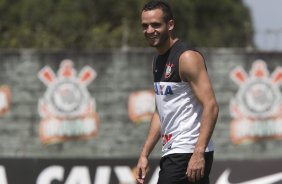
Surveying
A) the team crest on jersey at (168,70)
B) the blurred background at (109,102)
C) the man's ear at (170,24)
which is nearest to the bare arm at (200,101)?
the team crest on jersey at (168,70)

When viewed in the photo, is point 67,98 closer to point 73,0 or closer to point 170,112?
point 170,112

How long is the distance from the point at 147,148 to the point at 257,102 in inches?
267

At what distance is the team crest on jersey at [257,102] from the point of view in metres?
11.7

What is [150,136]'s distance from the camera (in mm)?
5223

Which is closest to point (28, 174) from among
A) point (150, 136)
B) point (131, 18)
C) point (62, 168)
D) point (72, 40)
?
point (62, 168)

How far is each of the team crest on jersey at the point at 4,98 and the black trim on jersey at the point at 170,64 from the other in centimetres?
Result: 728

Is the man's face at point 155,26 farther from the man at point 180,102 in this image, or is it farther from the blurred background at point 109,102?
the blurred background at point 109,102

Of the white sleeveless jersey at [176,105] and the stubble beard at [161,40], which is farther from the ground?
the stubble beard at [161,40]

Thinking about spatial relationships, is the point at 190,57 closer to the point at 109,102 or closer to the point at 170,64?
the point at 170,64

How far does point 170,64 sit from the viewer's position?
4.71m

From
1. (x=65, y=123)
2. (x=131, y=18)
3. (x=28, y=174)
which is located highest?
(x=28, y=174)

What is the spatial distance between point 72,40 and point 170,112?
9160 millimetres

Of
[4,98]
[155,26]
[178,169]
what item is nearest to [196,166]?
[178,169]

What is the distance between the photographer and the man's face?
4672 millimetres
